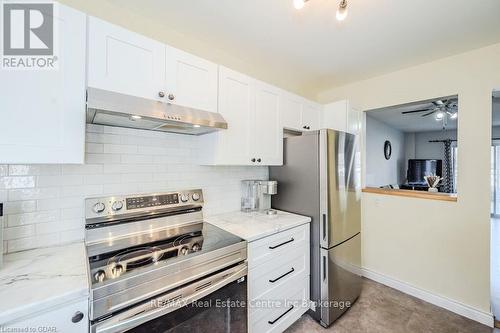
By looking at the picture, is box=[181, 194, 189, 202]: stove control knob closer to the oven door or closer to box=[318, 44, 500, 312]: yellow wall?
the oven door

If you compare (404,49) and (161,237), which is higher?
(404,49)

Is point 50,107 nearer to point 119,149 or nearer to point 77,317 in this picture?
point 119,149

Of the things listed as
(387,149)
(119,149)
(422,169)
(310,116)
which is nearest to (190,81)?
(119,149)

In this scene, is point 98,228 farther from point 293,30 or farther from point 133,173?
point 293,30

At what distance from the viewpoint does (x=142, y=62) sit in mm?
1354

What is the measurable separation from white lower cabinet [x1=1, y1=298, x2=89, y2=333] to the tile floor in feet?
5.20

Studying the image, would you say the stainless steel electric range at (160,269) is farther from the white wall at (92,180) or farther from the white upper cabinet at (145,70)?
the white upper cabinet at (145,70)

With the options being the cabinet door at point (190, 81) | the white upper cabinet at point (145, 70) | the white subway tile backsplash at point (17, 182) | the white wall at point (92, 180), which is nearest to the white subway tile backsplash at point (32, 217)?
the white wall at point (92, 180)

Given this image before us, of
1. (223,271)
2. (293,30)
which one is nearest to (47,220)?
(223,271)

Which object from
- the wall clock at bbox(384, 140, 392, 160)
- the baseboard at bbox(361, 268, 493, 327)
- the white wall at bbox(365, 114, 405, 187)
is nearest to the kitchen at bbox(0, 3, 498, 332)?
the baseboard at bbox(361, 268, 493, 327)

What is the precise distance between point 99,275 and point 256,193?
146cm

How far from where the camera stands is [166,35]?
1.83 metres

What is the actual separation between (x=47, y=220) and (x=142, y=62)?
3.70ft

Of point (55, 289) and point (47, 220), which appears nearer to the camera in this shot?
point (55, 289)
